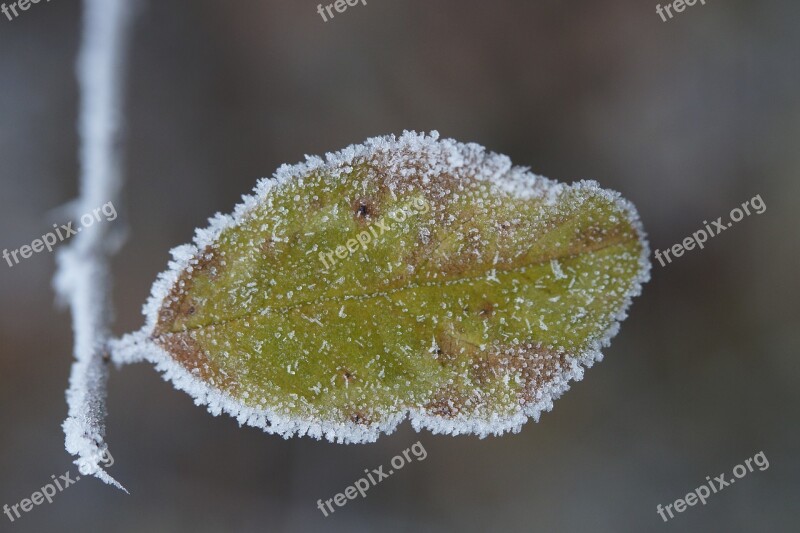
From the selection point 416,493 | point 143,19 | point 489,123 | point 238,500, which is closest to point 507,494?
point 416,493

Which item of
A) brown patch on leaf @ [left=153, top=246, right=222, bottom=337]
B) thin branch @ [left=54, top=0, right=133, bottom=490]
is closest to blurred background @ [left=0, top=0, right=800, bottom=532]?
thin branch @ [left=54, top=0, right=133, bottom=490]

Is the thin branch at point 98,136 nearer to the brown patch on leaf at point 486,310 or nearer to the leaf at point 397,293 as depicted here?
the leaf at point 397,293

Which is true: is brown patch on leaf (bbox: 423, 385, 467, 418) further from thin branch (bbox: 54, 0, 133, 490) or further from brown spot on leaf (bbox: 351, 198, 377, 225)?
thin branch (bbox: 54, 0, 133, 490)

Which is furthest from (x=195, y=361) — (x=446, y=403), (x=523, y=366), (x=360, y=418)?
(x=523, y=366)

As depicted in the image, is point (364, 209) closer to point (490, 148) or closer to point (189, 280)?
point (189, 280)

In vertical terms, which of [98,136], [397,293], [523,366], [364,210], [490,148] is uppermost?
[98,136]

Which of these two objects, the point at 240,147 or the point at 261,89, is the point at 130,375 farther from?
the point at 261,89
